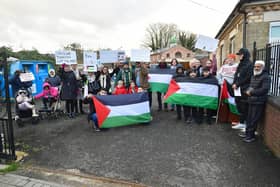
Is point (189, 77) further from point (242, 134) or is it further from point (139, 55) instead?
point (242, 134)

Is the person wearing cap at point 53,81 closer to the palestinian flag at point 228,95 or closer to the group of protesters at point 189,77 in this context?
the group of protesters at point 189,77

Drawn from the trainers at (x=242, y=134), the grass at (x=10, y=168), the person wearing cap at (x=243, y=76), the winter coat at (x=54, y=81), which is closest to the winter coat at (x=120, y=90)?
the winter coat at (x=54, y=81)

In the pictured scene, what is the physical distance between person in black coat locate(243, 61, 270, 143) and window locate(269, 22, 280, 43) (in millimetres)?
5105

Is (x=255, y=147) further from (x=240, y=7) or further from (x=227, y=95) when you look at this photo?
(x=240, y=7)

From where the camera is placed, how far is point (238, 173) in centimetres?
304

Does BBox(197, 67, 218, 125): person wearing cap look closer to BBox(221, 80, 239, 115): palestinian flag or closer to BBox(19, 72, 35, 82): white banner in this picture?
BBox(221, 80, 239, 115): palestinian flag

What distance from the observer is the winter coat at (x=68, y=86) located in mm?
6500

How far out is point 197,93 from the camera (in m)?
5.61

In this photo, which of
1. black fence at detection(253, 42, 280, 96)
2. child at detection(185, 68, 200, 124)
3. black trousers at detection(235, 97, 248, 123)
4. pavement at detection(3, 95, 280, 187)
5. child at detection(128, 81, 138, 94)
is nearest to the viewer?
pavement at detection(3, 95, 280, 187)

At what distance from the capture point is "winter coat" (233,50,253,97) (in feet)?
14.9

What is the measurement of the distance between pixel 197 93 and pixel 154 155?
2.57m

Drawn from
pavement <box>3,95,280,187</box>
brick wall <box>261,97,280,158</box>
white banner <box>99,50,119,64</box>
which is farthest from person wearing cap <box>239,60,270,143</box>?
white banner <box>99,50,119,64</box>

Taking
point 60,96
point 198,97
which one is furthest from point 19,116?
point 198,97

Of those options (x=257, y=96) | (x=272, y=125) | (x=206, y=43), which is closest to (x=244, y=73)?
(x=257, y=96)
